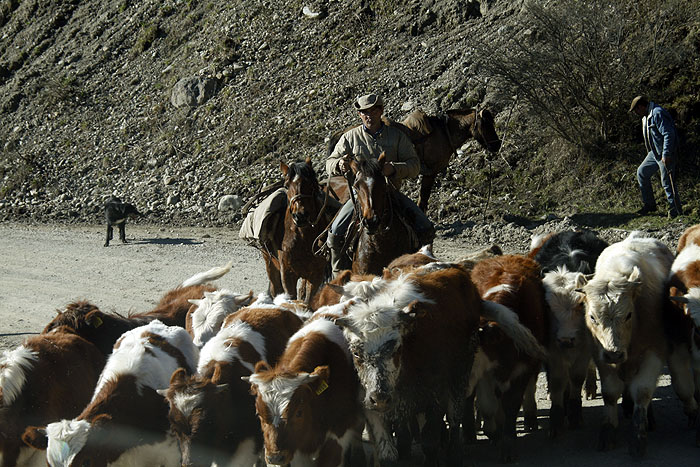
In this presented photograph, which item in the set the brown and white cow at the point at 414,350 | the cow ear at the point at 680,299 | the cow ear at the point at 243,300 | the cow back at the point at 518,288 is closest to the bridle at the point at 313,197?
the cow ear at the point at 243,300

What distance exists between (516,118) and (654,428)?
13.8 m

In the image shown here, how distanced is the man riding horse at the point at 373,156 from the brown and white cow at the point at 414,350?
2976 millimetres

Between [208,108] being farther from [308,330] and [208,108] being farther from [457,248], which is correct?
[308,330]

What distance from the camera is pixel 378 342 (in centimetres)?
621

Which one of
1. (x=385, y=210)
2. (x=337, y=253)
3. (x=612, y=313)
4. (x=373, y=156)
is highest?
(x=373, y=156)

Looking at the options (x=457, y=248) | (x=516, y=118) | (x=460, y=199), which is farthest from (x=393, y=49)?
(x=457, y=248)

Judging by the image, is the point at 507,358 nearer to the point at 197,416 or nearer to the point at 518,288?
the point at 518,288

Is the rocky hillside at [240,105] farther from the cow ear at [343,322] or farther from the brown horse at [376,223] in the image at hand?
the cow ear at [343,322]

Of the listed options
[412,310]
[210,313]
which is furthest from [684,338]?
[210,313]

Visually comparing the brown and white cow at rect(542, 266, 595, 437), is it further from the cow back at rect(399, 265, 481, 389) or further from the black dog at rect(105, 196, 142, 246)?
the black dog at rect(105, 196, 142, 246)

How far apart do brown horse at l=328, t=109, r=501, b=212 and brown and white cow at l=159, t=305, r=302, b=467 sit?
37.1 ft

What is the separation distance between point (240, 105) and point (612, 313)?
22248mm

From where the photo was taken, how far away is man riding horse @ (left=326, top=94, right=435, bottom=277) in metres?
10.2

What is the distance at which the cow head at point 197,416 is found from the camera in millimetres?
6242
